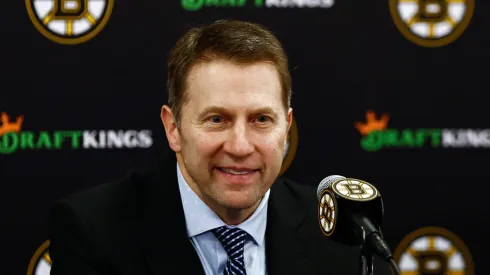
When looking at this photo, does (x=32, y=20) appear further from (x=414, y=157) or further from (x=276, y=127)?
(x=414, y=157)

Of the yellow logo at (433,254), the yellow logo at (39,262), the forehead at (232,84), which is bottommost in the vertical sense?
the yellow logo at (433,254)

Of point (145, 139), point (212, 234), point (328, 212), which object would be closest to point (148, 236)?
point (212, 234)

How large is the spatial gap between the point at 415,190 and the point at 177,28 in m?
1.01

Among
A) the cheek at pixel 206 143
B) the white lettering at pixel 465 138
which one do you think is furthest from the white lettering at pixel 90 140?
the white lettering at pixel 465 138

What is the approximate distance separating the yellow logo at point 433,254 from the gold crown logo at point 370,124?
1.34 ft

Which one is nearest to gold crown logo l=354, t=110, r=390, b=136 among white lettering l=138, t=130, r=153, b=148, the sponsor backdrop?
the sponsor backdrop

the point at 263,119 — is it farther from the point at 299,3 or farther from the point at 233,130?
the point at 299,3

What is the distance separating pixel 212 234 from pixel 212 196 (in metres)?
0.14

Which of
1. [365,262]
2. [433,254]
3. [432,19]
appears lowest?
[433,254]

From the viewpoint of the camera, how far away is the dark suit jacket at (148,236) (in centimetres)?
158

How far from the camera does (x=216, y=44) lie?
4.96 ft

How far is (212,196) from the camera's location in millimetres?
1535

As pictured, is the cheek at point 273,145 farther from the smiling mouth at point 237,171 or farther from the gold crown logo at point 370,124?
the gold crown logo at point 370,124

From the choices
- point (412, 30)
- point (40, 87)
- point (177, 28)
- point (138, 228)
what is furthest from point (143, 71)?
point (412, 30)
